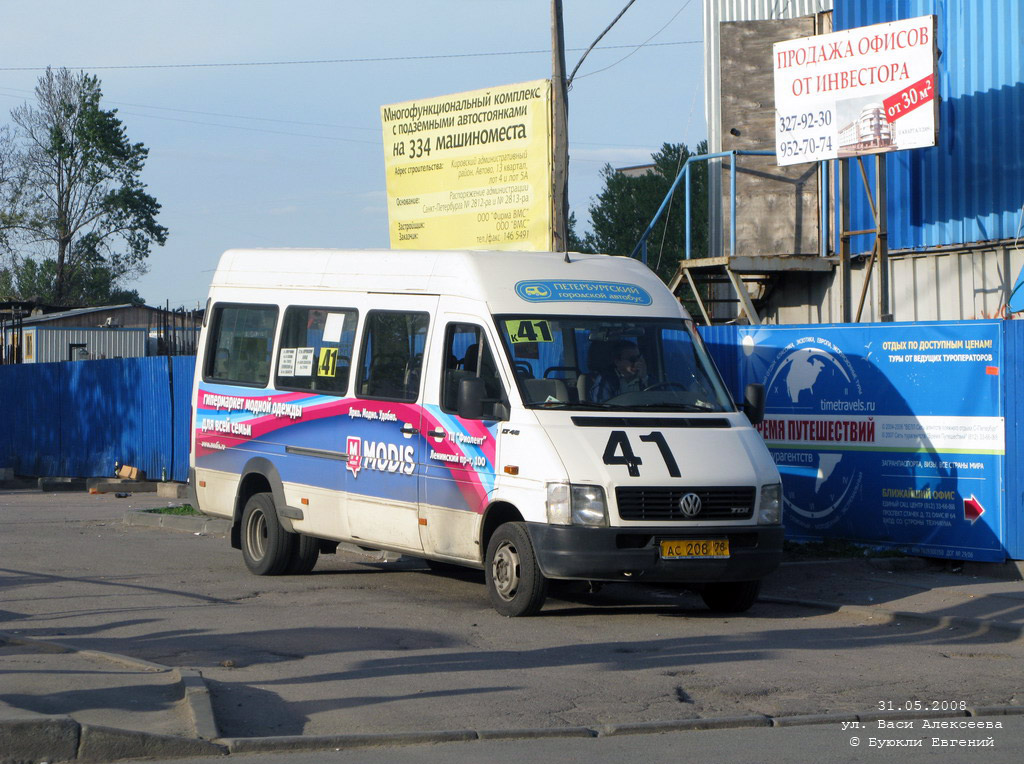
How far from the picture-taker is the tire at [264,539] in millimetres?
12023

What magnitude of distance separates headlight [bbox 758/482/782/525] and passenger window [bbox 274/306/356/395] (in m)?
3.75

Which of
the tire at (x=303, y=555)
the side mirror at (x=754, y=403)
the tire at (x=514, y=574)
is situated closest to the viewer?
the tire at (x=514, y=574)

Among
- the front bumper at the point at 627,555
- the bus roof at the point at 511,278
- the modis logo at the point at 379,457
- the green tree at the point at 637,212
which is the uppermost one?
the green tree at the point at 637,212

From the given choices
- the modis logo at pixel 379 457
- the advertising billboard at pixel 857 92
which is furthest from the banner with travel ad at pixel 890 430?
the modis logo at pixel 379 457

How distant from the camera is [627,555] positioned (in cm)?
915

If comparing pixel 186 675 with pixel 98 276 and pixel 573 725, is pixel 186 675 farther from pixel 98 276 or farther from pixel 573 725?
pixel 98 276

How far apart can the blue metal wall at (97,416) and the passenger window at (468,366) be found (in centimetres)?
1331

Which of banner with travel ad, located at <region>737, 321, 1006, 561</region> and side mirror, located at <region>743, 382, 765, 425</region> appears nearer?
side mirror, located at <region>743, 382, 765, 425</region>

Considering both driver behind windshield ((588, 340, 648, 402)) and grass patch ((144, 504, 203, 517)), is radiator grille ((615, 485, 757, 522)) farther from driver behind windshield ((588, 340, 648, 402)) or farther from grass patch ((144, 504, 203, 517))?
grass patch ((144, 504, 203, 517))

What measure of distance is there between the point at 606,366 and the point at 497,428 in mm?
973

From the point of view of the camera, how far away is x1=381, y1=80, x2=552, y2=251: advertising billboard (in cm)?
1748

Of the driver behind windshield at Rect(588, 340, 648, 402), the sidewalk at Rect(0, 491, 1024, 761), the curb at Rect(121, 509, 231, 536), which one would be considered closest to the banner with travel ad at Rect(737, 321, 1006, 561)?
the sidewalk at Rect(0, 491, 1024, 761)

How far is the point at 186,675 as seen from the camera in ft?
23.5

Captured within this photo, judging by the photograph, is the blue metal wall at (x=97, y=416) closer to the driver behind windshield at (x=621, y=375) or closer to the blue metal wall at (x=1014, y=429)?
the driver behind windshield at (x=621, y=375)
